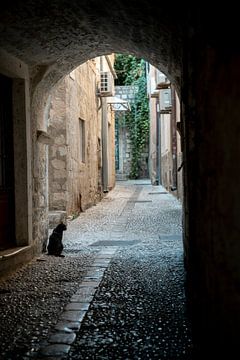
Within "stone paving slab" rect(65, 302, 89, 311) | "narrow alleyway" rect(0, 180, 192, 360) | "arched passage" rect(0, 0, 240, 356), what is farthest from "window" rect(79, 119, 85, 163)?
"stone paving slab" rect(65, 302, 89, 311)

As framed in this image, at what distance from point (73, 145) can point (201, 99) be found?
26.0ft

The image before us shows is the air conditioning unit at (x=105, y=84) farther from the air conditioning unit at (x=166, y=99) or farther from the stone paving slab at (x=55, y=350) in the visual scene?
the stone paving slab at (x=55, y=350)

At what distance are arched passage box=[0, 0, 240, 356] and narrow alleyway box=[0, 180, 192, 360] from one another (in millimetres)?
474

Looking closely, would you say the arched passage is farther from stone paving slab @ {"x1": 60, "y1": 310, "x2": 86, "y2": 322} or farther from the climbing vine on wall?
the climbing vine on wall

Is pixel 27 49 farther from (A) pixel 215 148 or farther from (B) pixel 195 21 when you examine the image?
(A) pixel 215 148

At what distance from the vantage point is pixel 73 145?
1005 centimetres

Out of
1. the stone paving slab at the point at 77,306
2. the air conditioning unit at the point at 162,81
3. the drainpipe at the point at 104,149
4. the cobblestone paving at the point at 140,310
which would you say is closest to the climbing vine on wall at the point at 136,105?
the drainpipe at the point at 104,149

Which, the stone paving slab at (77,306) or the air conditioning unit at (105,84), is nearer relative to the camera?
the stone paving slab at (77,306)

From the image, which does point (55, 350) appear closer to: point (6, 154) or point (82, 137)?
point (6, 154)

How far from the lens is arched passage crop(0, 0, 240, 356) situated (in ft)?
6.11

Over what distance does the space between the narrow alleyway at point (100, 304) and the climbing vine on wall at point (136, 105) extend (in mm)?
23249

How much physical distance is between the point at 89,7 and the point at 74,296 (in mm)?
2398

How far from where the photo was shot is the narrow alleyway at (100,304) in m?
2.80

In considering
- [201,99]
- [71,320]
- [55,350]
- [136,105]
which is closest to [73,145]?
[71,320]
